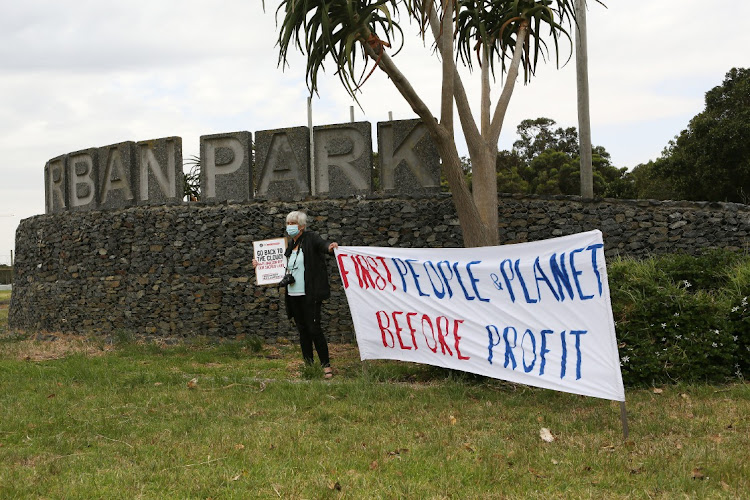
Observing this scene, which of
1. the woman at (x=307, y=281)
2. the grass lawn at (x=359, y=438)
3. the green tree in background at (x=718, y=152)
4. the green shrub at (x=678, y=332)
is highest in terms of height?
the green tree in background at (x=718, y=152)

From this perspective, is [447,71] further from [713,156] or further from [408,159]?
[713,156]

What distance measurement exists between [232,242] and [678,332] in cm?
794

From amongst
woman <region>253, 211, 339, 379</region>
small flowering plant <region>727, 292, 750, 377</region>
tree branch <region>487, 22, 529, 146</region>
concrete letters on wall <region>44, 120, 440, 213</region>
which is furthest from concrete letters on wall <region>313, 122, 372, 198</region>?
small flowering plant <region>727, 292, 750, 377</region>

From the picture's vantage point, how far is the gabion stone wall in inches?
430

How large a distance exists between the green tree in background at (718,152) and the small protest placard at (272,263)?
56.8 feet

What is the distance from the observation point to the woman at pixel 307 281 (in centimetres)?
794

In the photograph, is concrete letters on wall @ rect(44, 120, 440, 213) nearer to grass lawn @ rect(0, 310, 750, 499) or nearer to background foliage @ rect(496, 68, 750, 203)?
grass lawn @ rect(0, 310, 750, 499)

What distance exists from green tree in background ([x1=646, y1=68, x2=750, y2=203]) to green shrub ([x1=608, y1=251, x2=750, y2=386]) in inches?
665

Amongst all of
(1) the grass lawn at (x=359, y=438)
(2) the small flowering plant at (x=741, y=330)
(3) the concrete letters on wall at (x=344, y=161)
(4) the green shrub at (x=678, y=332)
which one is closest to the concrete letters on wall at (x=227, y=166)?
(3) the concrete letters on wall at (x=344, y=161)

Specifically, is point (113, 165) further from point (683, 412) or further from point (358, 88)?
point (683, 412)

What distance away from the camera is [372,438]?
→ 5.20 m

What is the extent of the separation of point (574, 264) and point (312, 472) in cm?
276

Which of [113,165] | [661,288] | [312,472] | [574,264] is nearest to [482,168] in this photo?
[661,288]

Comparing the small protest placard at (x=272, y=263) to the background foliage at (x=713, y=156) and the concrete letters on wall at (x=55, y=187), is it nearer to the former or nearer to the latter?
the concrete letters on wall at (x=55, y=187)
